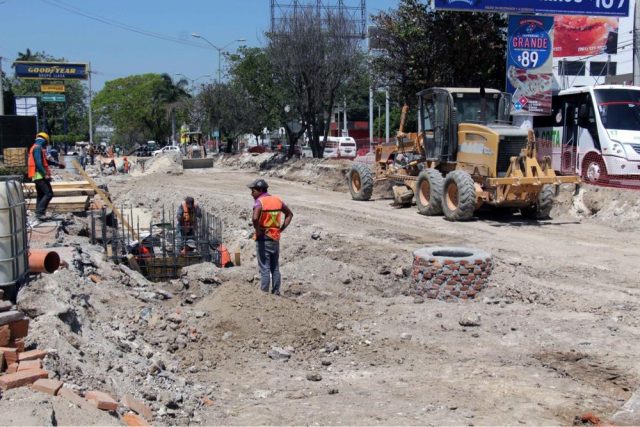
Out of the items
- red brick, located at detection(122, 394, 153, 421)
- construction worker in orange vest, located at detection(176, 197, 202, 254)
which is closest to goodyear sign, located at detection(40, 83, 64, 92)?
construction worker in orange vest, located at detection(176, 197, 202, 254)

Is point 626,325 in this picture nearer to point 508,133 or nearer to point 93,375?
point 93,375

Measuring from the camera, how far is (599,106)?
19.6 meters

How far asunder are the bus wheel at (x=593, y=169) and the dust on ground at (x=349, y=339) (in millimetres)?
6603

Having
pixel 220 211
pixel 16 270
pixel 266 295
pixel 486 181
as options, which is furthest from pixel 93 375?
pixel 220 211

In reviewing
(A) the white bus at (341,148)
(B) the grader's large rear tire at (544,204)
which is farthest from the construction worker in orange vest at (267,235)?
(A) the white bus at (341,148)

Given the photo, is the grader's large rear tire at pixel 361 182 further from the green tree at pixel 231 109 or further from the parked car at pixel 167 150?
the parked car at pixel 167 150

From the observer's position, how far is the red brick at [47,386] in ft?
15.4

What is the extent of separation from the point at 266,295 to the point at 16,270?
112 inches

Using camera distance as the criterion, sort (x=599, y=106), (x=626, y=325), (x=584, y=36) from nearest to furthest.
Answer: (x=626, y=325), (x=599, y=106), (x=584, y=36)

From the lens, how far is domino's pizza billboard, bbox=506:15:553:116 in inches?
890

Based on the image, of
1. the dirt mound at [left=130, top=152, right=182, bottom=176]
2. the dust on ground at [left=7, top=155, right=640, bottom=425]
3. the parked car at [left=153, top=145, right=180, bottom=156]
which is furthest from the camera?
the parked car at [left=153, top=145, right=180, bottom=156]

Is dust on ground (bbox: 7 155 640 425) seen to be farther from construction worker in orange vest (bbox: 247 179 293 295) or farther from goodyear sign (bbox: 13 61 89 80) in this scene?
goodyear sign (bbox: 13 61 89 80)

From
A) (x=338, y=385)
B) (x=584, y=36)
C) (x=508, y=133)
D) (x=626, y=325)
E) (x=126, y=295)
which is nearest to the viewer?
(x=338, y=385)

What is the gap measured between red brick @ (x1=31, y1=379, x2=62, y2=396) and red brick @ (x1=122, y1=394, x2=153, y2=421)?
2.25 feet
